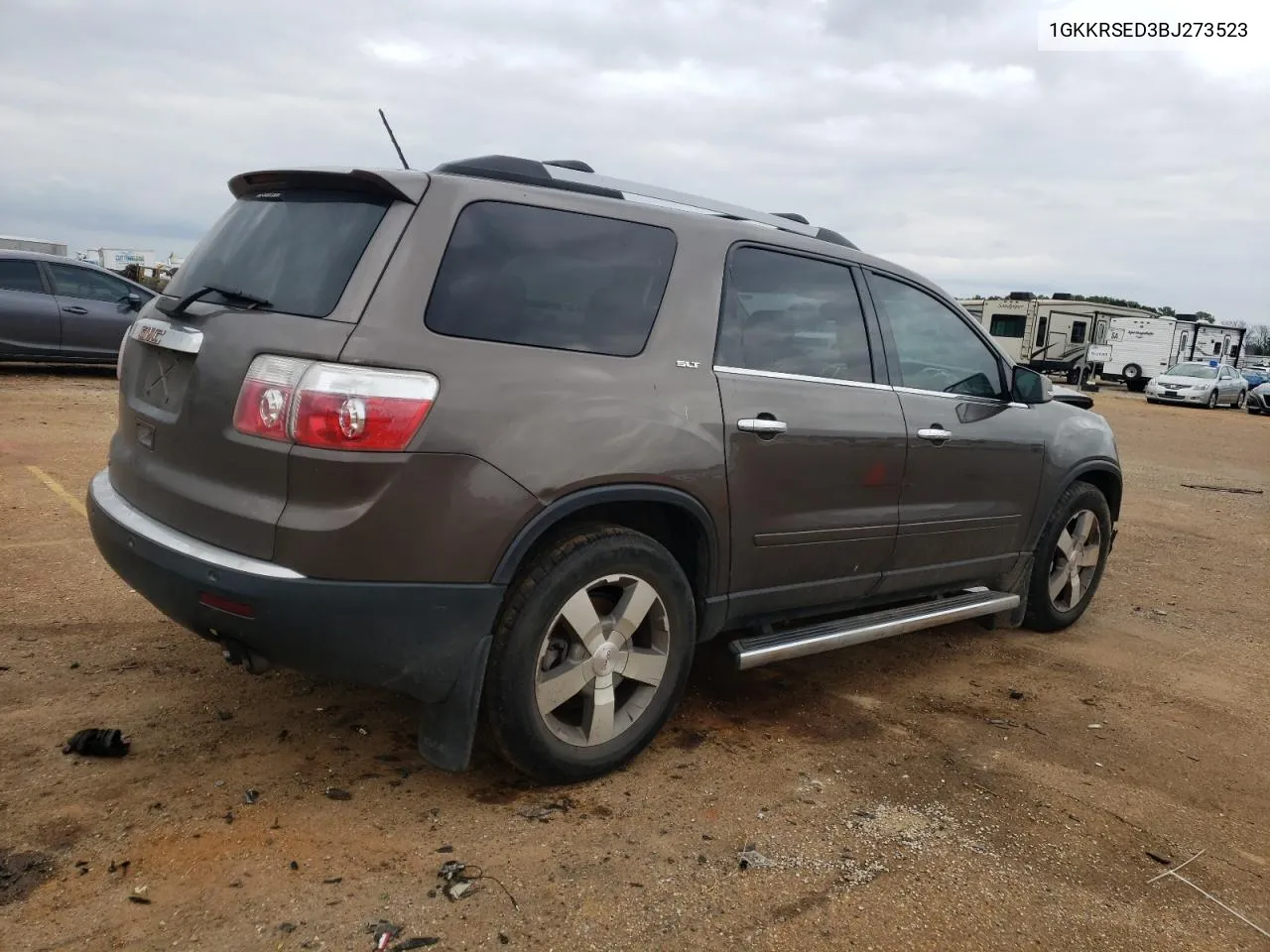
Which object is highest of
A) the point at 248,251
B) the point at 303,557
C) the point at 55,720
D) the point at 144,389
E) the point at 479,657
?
the point at 248,251

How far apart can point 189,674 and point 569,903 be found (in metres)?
1.99

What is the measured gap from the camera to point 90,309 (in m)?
12.5

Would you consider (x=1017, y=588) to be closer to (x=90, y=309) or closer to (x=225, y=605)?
(x=225, y=605)

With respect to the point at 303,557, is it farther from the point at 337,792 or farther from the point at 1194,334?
the point at 1194,334

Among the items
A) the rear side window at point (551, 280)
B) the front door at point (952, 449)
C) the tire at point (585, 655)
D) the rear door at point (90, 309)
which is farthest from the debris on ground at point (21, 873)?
the rear door at point (90, 309)

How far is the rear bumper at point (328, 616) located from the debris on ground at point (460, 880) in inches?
17.7

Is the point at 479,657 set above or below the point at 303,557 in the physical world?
below

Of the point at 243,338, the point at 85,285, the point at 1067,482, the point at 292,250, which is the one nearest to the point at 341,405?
the point at 243,338

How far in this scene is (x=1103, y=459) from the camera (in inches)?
202

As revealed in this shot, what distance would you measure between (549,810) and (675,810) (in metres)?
0.38

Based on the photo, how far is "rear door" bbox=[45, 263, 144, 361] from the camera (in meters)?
12.4

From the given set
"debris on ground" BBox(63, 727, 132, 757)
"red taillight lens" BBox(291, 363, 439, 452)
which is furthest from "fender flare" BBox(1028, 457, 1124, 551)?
"debris on ground" BBox(63, 727, 132, 757)

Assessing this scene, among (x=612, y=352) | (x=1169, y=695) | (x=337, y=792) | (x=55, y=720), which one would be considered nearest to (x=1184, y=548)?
(x=1169, y=695)

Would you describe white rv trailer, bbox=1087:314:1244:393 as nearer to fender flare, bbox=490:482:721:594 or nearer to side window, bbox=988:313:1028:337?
side window, bbox=988:313:1028:337
